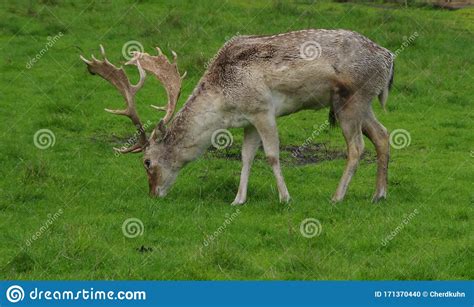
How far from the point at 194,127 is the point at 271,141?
38.7 inches

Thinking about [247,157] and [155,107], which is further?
[155,107]

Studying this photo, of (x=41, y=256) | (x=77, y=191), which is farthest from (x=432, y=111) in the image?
(x=41, y=256)

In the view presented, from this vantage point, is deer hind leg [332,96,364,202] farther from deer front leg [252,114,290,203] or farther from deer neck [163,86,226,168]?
deer neck [163,86,226,168]

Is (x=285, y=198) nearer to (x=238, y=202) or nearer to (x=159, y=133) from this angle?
(x=238, y=202)

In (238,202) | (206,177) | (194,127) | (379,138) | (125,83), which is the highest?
(125,83)

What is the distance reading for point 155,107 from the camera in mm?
12375

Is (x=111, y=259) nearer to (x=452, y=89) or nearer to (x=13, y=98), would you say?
(x=13, y=98)

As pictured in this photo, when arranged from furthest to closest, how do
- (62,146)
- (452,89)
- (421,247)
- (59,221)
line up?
1. (452,89)
2. (62,146)
3. (59,221)
4. (421,247)

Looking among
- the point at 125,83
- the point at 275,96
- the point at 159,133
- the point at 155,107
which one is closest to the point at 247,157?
the point at 275,96

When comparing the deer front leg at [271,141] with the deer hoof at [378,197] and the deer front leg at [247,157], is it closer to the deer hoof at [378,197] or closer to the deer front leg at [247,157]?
the deer front leg at [247,157]

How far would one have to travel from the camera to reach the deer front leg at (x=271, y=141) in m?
11.6

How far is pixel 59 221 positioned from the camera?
10.6m

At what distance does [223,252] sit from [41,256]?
5.75 feet

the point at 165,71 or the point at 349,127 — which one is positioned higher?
the point at 165,71
